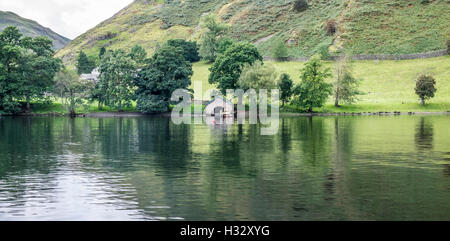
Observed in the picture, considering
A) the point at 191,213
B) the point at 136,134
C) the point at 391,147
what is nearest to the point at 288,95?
the point at 136,134

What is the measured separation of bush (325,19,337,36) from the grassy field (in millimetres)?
30482

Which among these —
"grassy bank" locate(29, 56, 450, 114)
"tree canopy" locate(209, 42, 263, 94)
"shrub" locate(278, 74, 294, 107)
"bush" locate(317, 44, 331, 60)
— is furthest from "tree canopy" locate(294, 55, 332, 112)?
"bush" locate(317, 44, 331, 60)

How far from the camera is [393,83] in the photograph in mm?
133000

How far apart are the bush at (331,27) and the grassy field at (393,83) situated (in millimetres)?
30482

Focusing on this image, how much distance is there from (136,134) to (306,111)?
5936 cm

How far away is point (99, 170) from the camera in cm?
3425

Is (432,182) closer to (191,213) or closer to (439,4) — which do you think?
(191,213)

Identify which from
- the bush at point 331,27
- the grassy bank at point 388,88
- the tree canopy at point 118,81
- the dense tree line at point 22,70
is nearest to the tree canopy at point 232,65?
the grassy bank at point 388,88

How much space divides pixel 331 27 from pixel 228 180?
16595 centimetres

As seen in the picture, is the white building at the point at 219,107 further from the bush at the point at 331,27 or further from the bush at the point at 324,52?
the bush at the point at 331,27

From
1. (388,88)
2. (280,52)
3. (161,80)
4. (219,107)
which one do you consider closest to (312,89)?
Answer: (219,107)

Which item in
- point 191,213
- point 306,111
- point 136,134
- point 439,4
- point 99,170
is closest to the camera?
point 191,213

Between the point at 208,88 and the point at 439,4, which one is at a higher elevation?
the point at 439,4

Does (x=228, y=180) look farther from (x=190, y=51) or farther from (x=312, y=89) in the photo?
(x=190, y=51)
